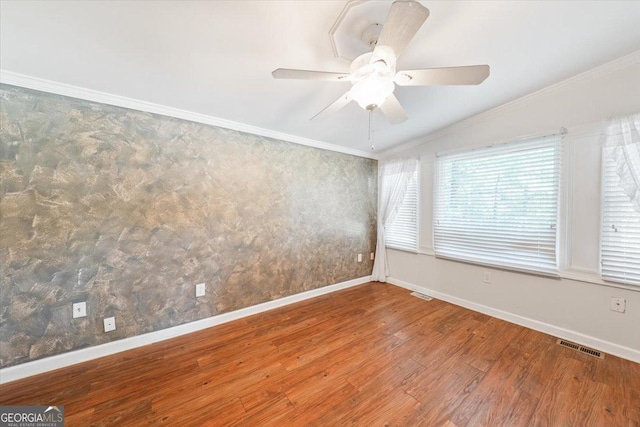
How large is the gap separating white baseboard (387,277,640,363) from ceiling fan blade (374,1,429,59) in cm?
306

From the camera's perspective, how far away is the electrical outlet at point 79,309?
1.87 metres

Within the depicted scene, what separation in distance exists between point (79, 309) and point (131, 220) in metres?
0.83

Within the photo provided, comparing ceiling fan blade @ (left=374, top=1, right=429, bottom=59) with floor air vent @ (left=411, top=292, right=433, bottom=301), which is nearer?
ceiling fan blade @ (left=374, top=1, right=429, bottom=59)

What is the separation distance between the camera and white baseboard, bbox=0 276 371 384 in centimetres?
171

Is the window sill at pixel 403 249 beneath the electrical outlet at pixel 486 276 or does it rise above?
above

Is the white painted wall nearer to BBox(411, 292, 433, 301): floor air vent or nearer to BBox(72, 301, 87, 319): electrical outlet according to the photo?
BBox(411, 292, 433, 301): floor air vent

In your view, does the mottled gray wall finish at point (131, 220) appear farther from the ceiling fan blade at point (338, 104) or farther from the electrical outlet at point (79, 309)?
the ceiling fan blade at point (338, 104)

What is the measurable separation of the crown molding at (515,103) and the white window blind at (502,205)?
1.23ft

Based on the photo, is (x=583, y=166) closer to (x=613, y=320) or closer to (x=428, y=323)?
(x=613, y=320)

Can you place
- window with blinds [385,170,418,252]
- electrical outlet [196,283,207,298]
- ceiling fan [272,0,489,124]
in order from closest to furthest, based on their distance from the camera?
ceiling fan [272,0,489,124], electrical outlet [196,283,207,298], window with blinds [385,170,418,252]

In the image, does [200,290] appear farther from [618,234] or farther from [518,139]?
[618,234]

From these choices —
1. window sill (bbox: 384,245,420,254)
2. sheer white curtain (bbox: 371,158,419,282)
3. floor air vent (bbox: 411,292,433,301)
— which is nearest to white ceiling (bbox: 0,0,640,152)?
sheer white curtain (bbox: 371,158,419,282)

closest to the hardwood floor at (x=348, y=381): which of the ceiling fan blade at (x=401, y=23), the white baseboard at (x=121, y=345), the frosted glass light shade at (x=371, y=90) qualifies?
the white baseboard at (x=121, y=345)

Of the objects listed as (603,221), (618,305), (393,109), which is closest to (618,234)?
(603,221)
